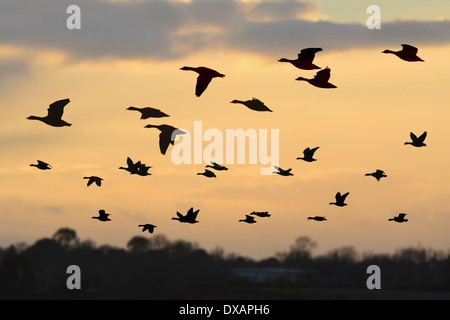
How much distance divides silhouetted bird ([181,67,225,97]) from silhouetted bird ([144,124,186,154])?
4.80 m

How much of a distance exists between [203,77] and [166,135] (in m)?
6.52

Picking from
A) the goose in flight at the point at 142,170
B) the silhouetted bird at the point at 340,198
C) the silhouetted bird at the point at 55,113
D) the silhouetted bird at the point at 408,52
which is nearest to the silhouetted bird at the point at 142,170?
the goose in flight at the point at 142,170

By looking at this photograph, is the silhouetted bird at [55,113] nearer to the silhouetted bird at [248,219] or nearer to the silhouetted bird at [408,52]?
the silhouetted bird at [248,219]

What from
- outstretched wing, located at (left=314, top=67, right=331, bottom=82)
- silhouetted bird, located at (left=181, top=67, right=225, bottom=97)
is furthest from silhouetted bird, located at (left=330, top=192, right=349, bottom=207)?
silhouetted bird, located at (left=181, top=67, right=225, bottom=97)

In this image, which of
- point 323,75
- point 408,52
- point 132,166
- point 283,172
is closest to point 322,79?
point 323,75

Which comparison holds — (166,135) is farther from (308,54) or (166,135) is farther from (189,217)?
(308,54)

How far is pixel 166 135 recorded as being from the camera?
54656 millimetres

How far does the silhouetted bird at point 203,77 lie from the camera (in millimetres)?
48409

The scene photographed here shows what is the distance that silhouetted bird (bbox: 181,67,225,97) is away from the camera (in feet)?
159

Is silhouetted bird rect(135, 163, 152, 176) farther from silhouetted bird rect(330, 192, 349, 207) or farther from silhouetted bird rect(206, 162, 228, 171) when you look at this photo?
silhouetted bird rect(330, 192, 349, 207)

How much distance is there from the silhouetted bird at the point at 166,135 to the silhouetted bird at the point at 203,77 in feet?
15.8

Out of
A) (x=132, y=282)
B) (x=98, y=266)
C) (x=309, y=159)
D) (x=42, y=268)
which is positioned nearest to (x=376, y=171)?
(x=309, y=159)

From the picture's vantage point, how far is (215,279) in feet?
485
